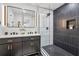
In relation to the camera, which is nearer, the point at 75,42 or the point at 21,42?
the point at 21,42

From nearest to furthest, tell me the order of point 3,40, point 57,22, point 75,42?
1. point 3,40
2. point 75,42
3. point 57,22

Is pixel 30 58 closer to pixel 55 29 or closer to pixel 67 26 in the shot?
pixel 67 26

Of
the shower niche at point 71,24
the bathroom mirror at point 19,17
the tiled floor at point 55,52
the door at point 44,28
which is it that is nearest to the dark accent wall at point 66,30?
the shower niche at point 71,24

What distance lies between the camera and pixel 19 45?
2.22 metres

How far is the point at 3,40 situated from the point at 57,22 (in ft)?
8.15

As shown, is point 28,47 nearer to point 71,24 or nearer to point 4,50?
point 4,50

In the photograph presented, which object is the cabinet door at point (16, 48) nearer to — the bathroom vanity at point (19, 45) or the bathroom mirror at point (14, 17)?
the bathroom vanity at point (19, 45)

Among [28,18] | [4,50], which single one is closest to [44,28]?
[28,18]

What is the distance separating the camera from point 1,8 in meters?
2.35

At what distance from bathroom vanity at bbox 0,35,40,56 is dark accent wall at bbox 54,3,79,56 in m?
1.14

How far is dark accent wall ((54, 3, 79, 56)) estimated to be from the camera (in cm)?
238

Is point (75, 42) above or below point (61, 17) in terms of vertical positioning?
below

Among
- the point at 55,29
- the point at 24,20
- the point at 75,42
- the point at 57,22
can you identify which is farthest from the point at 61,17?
the point at 24,20

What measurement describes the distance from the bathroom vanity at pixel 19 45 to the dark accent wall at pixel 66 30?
114 cm
